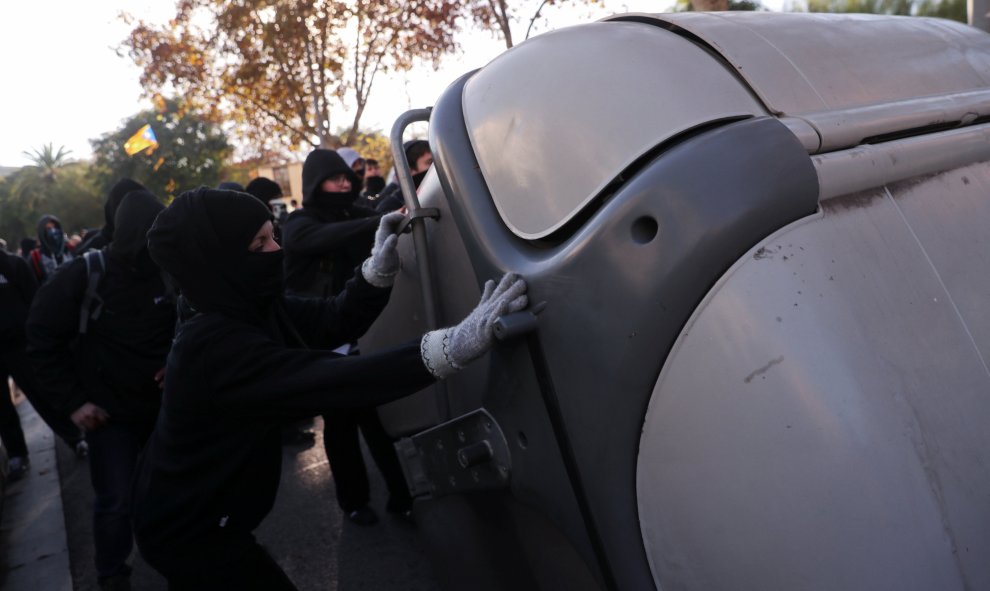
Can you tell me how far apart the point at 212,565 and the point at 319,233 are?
1939mm

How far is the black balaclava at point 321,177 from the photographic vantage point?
3.91 m

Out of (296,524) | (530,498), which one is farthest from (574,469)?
(296,524)

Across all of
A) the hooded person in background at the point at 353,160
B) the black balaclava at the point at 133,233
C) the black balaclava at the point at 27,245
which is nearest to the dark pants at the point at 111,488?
the black balaclava at the point at 133,233

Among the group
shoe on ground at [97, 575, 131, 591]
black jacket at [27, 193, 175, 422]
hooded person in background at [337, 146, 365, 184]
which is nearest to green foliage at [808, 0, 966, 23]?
hooded person in background at [337, 146, 365, 184]

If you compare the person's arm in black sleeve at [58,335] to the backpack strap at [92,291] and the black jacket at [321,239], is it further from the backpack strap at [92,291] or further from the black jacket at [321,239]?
the black jacket at [321,239]

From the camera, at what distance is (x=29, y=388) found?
5582 mm

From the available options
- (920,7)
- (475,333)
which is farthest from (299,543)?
(920,7)

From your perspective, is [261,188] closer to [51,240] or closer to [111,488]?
[111,488]

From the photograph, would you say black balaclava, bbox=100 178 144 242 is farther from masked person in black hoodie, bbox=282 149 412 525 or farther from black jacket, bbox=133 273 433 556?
black jacket, bbox=133 273 433 556

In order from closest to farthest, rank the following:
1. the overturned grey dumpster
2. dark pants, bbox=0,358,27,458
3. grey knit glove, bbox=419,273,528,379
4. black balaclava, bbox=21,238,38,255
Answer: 1. the overturned grey dumpster
2. grey knit glove, bbox=419,273,528,379
3. dark pants, bbox=0,358,27,458
4. black balaclava, bbox=21,238,38,255

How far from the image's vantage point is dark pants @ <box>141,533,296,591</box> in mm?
2154

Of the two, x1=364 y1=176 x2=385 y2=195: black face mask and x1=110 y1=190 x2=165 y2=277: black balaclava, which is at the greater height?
x1=110 y1=190 x2=165 y2=277: black balaclava

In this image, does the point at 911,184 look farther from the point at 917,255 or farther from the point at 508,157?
the point at 508,157

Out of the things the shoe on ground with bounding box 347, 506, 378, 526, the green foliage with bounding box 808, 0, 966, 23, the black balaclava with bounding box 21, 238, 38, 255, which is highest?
the green foliage with bounding box 808, 0, 966, 23
